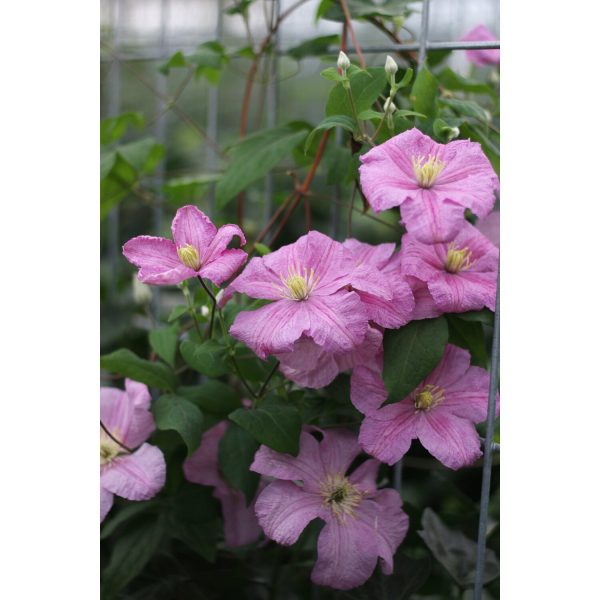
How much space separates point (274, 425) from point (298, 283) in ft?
0.48

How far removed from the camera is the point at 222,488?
2.73ft

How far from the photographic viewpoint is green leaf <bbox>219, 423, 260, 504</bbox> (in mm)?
748

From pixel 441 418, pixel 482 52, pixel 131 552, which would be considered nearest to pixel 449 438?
pixel 441 418

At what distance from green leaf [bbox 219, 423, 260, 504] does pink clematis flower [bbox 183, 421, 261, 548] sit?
0.17 ft

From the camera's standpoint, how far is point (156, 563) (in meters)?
0.93

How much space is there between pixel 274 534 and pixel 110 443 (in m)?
0.20

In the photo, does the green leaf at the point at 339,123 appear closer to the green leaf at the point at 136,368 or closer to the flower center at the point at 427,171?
the flower center at the point at 427,171

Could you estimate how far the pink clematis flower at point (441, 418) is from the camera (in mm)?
660

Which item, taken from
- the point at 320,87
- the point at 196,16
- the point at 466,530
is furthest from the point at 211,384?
the point at 320,87

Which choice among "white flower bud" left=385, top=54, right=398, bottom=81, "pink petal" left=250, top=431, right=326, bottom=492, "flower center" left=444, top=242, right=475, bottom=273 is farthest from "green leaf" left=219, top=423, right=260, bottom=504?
"white flower bud" left=385, top=54, right=398, bottom=81

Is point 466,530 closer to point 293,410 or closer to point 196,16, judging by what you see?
point 293,410

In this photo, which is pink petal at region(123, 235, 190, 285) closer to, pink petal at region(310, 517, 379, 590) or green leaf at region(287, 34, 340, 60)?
pink petal at region(310, 517, 379, 590)

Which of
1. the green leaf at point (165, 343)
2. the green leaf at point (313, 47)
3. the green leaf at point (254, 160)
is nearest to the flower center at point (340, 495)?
the green leaf at point (165, 343)

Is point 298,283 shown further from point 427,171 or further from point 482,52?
point 482,52
